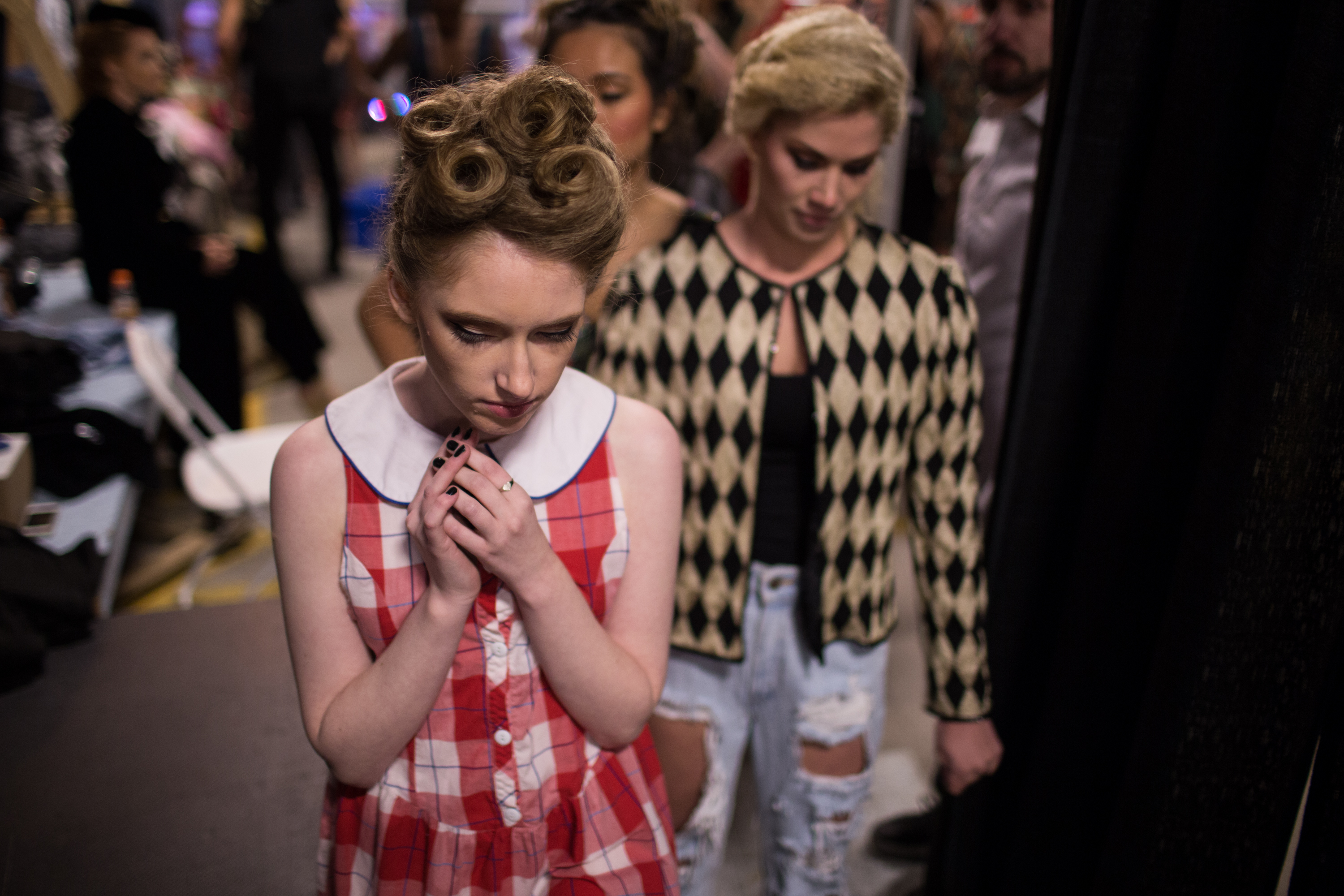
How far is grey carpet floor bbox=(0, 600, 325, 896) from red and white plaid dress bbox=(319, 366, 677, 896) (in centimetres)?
35

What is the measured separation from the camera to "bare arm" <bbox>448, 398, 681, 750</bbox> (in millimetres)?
850

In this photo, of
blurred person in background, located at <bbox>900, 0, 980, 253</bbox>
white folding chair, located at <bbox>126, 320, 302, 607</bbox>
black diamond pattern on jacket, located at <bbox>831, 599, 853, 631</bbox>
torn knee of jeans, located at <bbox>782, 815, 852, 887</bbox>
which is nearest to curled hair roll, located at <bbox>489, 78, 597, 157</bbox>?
black diamond pattern on jacket, located at <bbox>831, 599, 853, 631</bbox>

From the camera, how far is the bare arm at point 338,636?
0.88m

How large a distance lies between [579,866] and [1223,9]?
52.4 inches

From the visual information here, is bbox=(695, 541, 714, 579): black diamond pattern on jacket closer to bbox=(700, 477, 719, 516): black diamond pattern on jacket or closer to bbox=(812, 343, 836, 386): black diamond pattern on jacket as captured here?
bbox=(700, 477, 719, 516): black diamond pattern on jacket

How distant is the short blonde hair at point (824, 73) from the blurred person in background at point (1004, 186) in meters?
0.75

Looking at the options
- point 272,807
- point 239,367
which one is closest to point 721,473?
point 272,807

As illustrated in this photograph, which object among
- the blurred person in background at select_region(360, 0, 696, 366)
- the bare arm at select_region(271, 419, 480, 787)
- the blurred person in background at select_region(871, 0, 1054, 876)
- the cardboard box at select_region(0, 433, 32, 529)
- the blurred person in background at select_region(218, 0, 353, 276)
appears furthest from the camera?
the blurred person in background at select_region(218, 0, 353, 276)

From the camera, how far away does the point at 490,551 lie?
843 mm

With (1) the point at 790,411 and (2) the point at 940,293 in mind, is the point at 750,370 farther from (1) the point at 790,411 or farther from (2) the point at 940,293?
(2) the point at 940,293

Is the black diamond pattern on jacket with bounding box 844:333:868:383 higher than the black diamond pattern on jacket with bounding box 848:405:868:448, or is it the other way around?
the black diamond pattern on jacket with bounding box 844:333:868:383

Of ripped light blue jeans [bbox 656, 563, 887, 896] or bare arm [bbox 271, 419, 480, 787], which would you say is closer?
bare arm [bbox 271, 419, 480, 787]

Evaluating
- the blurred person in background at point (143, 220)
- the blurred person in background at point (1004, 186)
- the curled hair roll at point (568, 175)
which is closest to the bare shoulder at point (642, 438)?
the curled hair roll at point (568, 175)

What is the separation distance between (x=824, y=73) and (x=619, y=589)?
31.3 inches
